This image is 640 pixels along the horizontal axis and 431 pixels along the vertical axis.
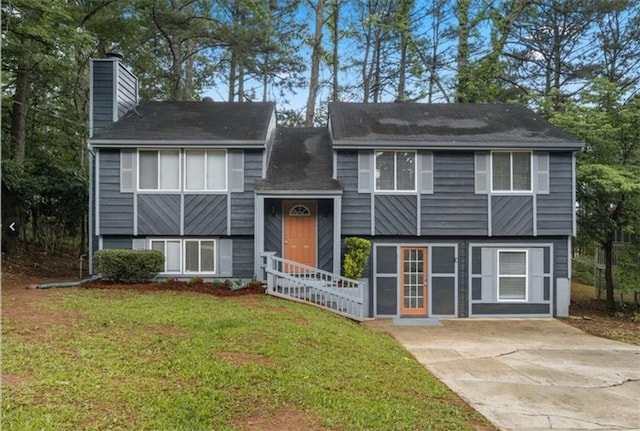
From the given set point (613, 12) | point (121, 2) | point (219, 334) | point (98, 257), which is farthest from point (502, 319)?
point (121, 2)

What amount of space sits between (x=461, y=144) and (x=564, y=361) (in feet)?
19.4

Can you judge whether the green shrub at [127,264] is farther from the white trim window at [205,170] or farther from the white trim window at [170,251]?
the white trim window at [205,170]

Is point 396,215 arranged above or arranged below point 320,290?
above

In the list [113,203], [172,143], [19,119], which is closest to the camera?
[172,143]

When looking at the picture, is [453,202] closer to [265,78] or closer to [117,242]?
[117,242]

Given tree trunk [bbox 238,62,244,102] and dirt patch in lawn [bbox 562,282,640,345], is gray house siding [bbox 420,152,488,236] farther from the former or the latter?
tree trunk [bbox 238,62,244,102]

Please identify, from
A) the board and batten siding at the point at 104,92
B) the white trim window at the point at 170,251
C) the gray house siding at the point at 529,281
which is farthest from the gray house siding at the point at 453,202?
the board and batten siding at the point at 104,92

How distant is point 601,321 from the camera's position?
11.3 metres

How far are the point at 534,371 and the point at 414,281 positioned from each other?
5061mm

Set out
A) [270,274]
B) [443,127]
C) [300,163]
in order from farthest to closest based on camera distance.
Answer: [300,163] → [443,127] → [270,274]

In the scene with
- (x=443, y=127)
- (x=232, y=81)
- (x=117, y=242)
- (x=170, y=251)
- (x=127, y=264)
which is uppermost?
(x=232, y=81)

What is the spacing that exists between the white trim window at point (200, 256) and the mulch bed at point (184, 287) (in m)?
0.63

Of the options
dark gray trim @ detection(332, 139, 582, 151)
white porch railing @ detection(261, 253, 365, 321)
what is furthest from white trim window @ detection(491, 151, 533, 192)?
white porch railing @ detection(261, 253, 365, 321)

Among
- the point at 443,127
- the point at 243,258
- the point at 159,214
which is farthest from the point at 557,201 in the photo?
the point at 159,214
